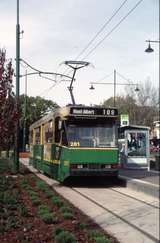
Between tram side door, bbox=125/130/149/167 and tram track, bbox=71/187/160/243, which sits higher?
tram side door, bbox=125/130/149/167

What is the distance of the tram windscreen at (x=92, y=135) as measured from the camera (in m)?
19.1

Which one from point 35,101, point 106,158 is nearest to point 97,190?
point 106,158

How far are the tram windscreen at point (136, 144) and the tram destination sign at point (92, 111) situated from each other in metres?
8.09

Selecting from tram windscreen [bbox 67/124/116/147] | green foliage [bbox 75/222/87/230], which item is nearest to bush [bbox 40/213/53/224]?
green foliage [bbox 75/222/87/230]

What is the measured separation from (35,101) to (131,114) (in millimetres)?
24972

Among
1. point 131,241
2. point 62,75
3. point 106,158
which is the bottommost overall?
point 131,241

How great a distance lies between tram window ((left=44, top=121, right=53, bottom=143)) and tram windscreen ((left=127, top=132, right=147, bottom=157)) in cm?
588

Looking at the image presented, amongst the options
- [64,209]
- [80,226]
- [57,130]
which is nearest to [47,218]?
[80,226]

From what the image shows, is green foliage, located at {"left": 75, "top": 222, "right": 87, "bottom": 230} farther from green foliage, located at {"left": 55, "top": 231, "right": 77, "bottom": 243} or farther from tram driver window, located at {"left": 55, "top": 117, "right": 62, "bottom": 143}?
tram driver window, located at {"left": 55, "top": 117, "right": 62, "bottom": 143}

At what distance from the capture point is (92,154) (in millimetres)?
19031

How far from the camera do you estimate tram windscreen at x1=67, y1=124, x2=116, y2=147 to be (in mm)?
19089

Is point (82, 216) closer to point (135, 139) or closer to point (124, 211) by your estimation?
point (124, 211)

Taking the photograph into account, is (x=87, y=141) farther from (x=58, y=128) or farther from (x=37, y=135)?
(x=37, y=135)

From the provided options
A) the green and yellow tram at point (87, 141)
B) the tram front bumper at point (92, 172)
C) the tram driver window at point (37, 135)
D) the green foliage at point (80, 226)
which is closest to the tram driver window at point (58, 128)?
the green and yellow tram at point (87, 141)
